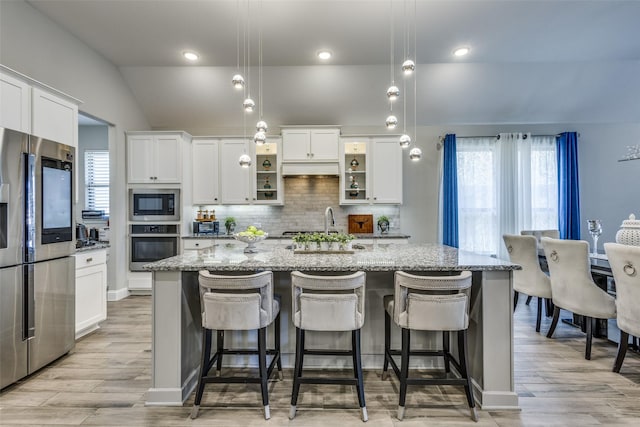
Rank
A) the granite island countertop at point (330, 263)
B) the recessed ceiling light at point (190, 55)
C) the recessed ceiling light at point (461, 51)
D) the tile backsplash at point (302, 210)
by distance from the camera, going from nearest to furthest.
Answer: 1. the granite island countertop at point (330, 263)
2. the recessed ceiling light at point (461, 51)
3. the recessed ceiling light at point (190, 55)
4. the tile backsplash at point (302, 210)

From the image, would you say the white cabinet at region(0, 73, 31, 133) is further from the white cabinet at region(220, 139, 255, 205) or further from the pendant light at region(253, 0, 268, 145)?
the white cabinet at region(220, 139, 255, 205)

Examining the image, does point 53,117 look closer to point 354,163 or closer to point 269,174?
point 269,174

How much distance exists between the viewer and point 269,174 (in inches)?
201

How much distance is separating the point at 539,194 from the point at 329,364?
15.5 feet

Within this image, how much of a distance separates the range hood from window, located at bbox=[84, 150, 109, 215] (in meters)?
3.25

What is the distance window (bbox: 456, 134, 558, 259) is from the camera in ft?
16.7

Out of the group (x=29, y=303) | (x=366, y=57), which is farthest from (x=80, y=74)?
(x=366, y=57)

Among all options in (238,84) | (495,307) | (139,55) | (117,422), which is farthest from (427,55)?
(117,422)

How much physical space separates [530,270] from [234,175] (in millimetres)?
4197

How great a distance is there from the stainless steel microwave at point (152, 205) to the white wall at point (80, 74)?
0.48 ft

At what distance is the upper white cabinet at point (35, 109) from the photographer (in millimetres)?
2314

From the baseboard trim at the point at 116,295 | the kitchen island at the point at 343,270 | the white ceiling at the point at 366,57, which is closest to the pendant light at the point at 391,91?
the white ceiling at the point at 366,57

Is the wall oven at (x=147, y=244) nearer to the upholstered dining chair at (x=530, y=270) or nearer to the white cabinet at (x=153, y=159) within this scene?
the white cabinet at (x=153, y=159)

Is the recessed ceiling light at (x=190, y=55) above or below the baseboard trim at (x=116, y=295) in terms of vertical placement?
above
